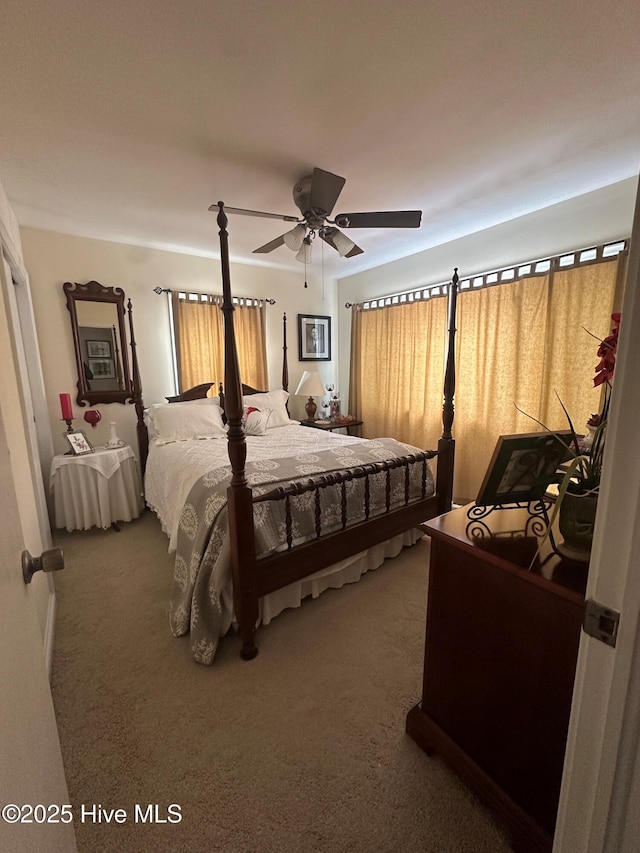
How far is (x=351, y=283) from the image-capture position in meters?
4.47

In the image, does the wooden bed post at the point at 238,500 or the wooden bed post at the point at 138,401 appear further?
the wooden bed post at the point at 138,401

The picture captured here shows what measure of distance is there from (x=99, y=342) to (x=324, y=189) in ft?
8.13

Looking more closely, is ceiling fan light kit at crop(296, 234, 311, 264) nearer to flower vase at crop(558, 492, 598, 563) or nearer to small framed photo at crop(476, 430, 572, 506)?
small framed photo at crop(476, 430, 572, 506)

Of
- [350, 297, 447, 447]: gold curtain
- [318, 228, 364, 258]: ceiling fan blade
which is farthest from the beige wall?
[318, 228, 364, 258]: ceiling fan blade

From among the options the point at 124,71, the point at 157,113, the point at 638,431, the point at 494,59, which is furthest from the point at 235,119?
the point at 638,431

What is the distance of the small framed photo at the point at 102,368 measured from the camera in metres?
3.22

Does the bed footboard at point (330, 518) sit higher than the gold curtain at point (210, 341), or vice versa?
the gold curtain at point (210, 341)

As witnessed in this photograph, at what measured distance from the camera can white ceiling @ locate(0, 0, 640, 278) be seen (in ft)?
3.95

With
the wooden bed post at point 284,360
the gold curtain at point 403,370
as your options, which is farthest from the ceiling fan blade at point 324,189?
the wooden bed post at point 284,360

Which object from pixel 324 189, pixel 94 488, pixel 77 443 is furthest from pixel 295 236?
pixel 94 488

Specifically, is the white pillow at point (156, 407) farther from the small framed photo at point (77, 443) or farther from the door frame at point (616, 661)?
the door frame at point (616, 661)

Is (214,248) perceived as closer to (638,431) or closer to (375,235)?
(375,235)

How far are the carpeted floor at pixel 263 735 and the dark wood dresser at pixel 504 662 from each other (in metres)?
0.19

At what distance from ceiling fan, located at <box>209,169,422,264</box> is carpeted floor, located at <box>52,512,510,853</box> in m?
2.27
